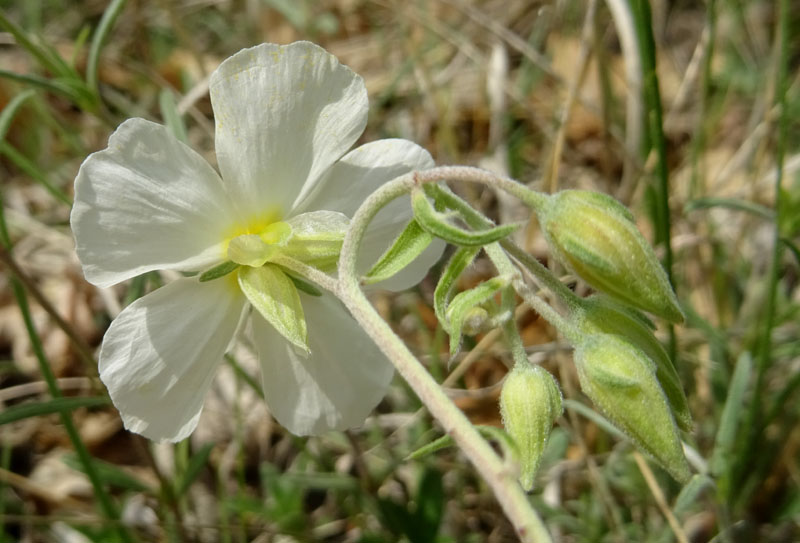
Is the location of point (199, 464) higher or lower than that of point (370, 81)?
lower

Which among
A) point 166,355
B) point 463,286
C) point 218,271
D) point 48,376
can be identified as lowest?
point 463,286

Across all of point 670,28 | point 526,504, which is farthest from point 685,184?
point 526,504

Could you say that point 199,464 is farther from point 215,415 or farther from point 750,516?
point 750,516

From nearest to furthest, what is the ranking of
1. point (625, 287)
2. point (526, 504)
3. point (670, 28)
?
point (526, 504), point (625, 287), point (670, 28)

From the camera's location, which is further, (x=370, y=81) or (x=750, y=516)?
(x=370, y=81)

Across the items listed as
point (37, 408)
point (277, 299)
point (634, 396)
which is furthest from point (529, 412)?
point (37, 408)

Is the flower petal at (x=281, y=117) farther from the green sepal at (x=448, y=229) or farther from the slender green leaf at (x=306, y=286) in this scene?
the green sepal at (x=448, y=229)

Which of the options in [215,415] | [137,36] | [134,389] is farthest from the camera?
[137,36]

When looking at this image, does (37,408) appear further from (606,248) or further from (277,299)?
(606,248)
